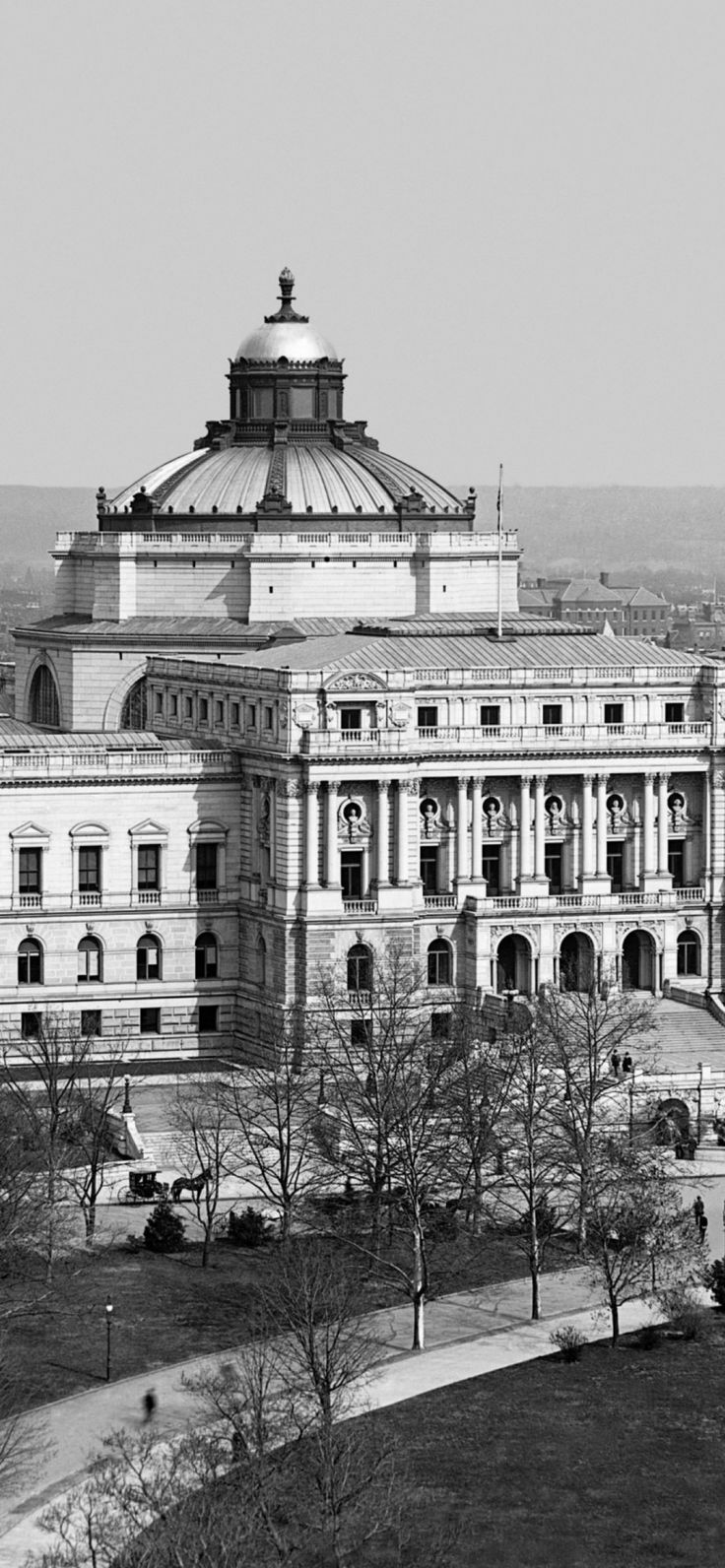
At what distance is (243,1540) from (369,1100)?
4078 cm

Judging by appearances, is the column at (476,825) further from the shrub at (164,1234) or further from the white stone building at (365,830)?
the shrub at (164,1234)

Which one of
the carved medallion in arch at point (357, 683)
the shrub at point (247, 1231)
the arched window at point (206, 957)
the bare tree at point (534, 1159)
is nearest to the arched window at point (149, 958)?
the arched window at point (206, 957)

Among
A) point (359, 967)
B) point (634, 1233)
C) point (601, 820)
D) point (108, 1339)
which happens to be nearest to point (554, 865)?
point (601, 820)

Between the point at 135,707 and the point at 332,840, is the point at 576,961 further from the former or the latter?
the point at 135,707

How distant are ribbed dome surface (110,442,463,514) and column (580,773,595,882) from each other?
21.7m

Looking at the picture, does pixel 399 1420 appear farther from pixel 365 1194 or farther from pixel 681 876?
pixel 681 876

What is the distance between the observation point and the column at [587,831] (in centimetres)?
13975

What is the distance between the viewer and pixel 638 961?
141250 mm

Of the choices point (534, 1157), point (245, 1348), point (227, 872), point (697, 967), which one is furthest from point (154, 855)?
point (245, 1348)

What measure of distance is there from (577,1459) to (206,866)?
52.7 metres

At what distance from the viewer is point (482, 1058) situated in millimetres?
121812

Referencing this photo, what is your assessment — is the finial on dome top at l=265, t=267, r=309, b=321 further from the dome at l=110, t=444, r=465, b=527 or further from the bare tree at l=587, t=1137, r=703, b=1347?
the bare tree at l=587, t=1137, r=703, b=1347

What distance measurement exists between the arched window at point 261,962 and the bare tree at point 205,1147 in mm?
9624

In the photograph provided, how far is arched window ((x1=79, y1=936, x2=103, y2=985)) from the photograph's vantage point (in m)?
137
